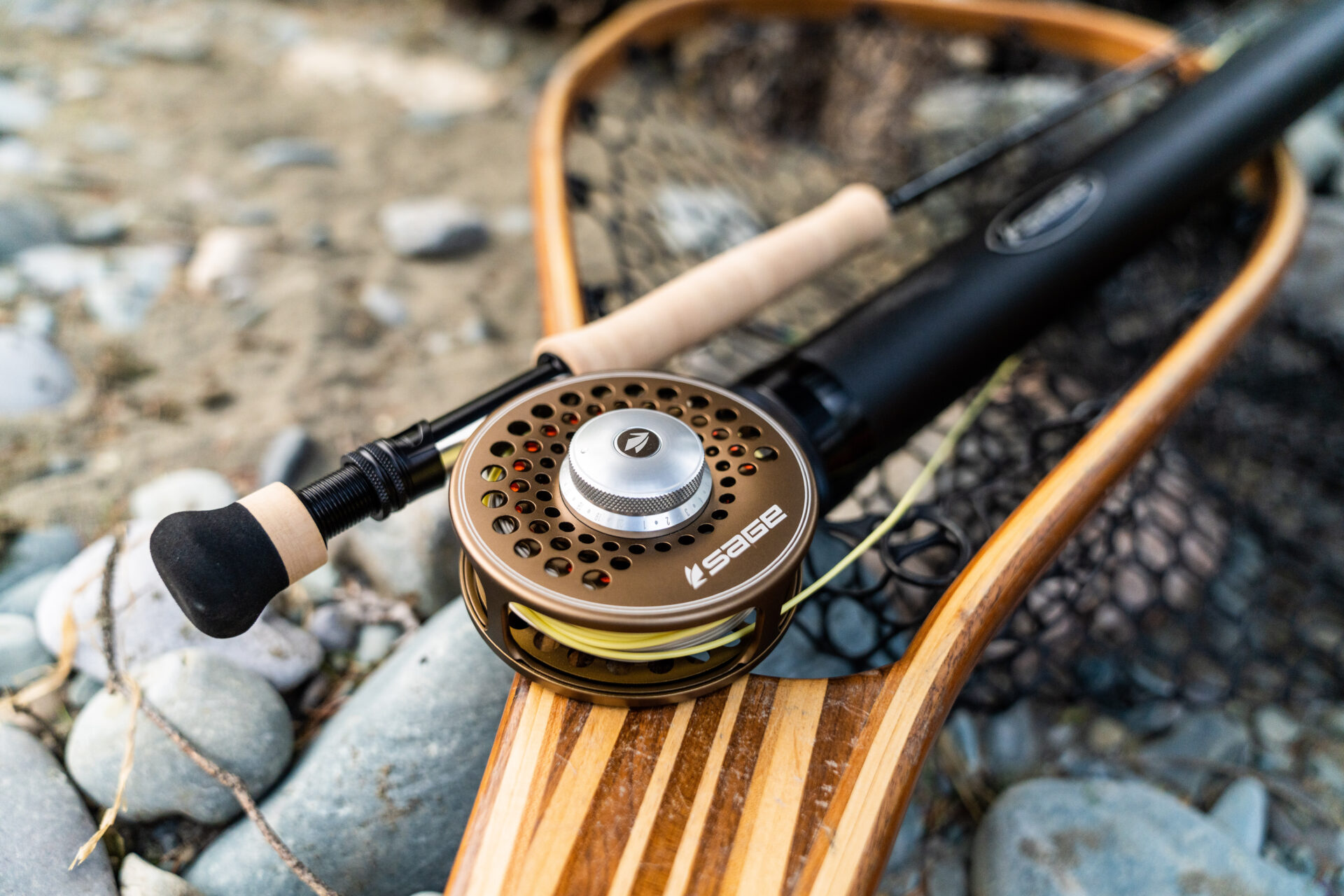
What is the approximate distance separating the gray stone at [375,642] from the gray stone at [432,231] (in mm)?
1311

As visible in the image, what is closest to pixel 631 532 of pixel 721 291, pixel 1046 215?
pixel 721 291

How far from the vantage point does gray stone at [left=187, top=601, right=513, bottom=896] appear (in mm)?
1266

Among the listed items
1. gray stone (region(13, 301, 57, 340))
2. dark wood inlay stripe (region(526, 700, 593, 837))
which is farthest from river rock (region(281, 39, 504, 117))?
dark wood inlay stripe (region(526, 700, 593, 837))

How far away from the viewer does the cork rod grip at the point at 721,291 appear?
1.27 meters

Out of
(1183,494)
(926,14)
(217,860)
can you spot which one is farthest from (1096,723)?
(926,14)

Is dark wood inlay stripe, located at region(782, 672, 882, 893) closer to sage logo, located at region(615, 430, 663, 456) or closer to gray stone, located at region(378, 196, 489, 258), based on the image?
sage logo, located at region(615, 430, 663, 456)

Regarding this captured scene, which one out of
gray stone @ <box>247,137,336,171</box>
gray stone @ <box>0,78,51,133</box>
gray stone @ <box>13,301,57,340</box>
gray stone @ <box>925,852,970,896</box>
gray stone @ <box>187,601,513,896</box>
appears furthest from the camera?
gray stone @ <box>247,137,336,171</box>

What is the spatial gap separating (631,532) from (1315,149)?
2.91m

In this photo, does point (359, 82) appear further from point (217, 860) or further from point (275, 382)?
point (217, 860)

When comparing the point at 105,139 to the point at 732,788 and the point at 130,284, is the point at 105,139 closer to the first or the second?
the point at 130,284

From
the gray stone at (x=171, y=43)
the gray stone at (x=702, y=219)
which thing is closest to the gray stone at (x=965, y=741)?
the gray stone at (x=702, y=219)

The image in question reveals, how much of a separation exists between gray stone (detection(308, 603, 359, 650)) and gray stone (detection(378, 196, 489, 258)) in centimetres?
129

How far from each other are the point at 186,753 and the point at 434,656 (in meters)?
0.36

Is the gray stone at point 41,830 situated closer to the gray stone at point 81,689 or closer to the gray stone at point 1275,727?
the gray stone at point 81,689
